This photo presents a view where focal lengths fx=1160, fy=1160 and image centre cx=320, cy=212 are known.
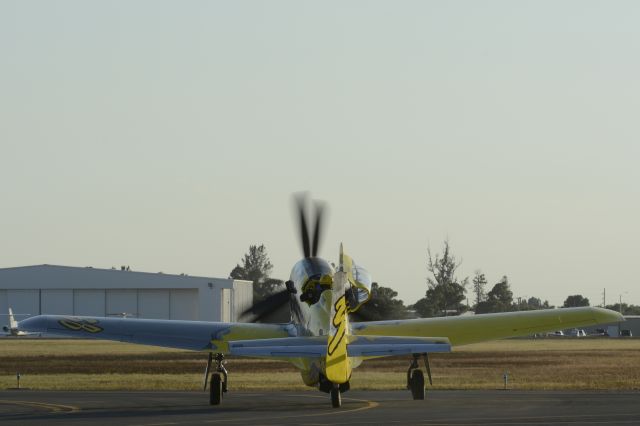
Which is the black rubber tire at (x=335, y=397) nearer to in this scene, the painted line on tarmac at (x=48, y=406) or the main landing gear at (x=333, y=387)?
the main landing gear at (x=333, y=387)

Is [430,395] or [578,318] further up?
[578,318]

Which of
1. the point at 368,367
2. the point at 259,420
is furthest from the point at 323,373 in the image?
the point at 368,367

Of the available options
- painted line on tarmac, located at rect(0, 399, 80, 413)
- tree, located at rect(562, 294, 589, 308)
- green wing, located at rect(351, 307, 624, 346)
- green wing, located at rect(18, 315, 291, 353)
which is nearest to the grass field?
green wing, located at rect(351, 307, 624, 346)

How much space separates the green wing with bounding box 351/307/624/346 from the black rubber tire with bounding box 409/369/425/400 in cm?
167

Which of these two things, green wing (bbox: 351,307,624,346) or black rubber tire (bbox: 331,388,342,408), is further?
green wing (bbox: 351,307,624,346)

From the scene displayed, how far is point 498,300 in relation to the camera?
159500mm

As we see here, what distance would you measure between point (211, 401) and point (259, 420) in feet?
15.1

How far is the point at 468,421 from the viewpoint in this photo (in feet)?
66.7

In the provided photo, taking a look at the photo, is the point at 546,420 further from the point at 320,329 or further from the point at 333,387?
the point at 320,329

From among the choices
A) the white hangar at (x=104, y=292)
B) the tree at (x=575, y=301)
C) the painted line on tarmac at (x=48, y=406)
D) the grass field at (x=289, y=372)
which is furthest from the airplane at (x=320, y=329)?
the tree at (x=575, y=301)

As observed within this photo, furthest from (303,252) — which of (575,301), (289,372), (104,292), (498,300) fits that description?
(575,301)

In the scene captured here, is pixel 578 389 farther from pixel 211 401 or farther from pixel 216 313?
pixel 216 313

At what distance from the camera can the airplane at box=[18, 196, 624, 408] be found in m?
21.9

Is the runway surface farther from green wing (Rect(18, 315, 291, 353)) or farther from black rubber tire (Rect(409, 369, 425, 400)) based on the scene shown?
green wing (Rect(18, 315, 291, 353))
